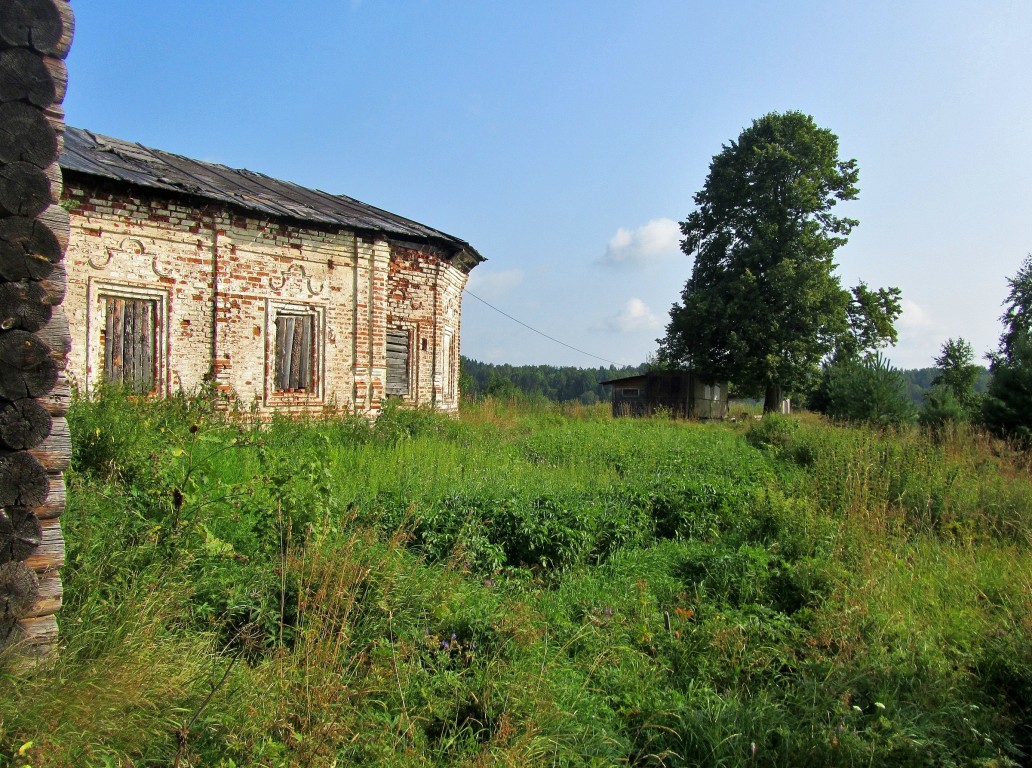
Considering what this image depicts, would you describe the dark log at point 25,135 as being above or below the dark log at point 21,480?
above

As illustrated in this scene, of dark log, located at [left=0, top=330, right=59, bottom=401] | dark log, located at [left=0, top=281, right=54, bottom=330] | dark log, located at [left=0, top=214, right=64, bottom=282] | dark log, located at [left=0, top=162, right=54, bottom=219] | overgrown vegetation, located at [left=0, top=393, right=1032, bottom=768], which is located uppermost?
dark log, located at [left=0, top=162, right=54, bottom=219]

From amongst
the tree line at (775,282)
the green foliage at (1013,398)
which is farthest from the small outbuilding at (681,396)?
the green foliage at (1013,398)

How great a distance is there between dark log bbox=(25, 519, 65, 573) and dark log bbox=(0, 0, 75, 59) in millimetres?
2065

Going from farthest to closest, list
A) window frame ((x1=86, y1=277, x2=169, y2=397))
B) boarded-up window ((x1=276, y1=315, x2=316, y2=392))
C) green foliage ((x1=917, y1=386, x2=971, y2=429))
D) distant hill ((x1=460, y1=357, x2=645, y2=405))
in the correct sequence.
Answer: distant hill ((x1=460, y1=357, x2=645, y2=405))
green foliage ((x1=917, y1=386, x2=971, y2=429))
boarded-up window ((x1=276, y1=315, x2=316, y2=392))
window frame ((x1=86, y1=277, x2=169, y2=397))

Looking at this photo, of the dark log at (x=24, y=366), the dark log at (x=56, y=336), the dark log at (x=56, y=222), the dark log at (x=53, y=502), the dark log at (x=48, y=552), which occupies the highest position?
the dark log at (x=56, y=222)

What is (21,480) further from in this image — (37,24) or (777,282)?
(777,282)

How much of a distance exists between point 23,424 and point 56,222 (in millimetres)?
895

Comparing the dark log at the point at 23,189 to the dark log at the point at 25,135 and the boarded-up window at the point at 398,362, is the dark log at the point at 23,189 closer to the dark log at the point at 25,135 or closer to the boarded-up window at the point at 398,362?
the dark log at the point at 25,135

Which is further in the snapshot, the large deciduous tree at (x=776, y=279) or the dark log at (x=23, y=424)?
the large deciduous tree at (x=776, y=279)

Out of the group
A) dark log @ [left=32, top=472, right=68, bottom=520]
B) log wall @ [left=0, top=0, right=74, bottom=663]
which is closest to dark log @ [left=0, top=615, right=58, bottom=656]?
log wall @ [left=0, top=0, right=74, bottom=663]

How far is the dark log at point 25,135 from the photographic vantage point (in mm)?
2609

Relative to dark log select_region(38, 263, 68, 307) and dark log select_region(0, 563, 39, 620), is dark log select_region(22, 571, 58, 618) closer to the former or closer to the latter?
dark log select_region(0, 563, 39, 620)

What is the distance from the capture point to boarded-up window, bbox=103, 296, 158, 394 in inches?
412

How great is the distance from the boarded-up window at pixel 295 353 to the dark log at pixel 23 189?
32.6ft
